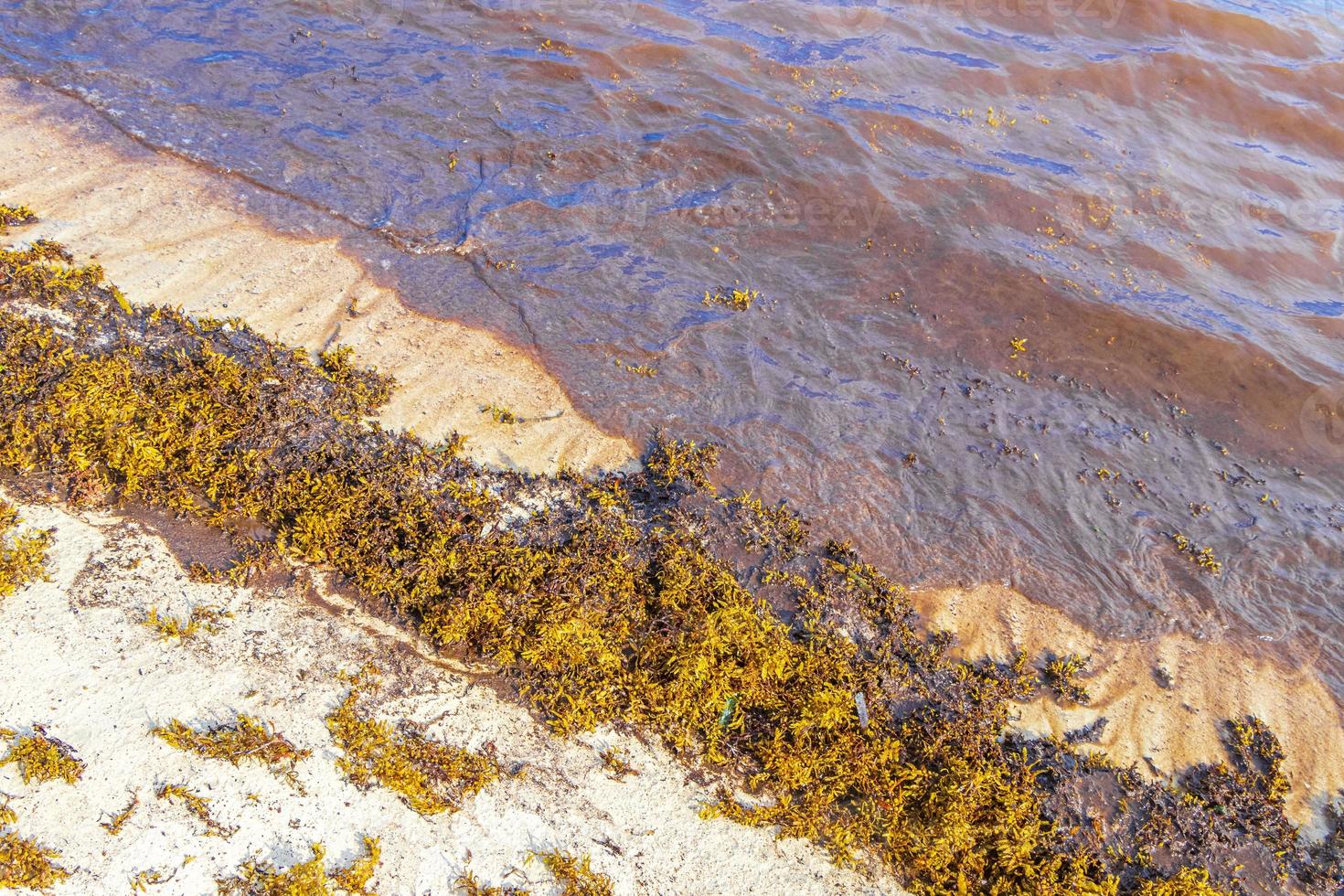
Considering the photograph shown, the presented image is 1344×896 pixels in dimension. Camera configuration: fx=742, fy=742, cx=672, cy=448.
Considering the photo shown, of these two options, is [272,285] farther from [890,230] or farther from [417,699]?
[890,230]

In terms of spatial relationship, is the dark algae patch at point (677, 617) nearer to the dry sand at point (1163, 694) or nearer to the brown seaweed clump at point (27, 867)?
the dry sand at point (1163, 694)

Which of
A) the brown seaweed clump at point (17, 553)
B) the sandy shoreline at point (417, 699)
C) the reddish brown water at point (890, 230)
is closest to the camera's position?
the sandy shoreline at point (417, 699)

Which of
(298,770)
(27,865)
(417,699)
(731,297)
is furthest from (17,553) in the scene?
(731,297)

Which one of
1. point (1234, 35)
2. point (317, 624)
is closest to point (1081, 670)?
point (317, 624)

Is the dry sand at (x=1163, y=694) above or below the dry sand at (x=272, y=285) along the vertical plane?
below

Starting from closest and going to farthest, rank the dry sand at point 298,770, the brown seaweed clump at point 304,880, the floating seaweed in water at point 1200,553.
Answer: the brown seaweed clump at point 304,880
the dry sand at point 298,770
the floating seaweed in water at point 1200,553

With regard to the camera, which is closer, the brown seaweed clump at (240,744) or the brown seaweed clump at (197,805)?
the brown seaweed clump at (197,805)

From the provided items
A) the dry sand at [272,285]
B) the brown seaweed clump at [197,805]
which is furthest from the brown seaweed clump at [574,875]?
the dry sand at [272,285]

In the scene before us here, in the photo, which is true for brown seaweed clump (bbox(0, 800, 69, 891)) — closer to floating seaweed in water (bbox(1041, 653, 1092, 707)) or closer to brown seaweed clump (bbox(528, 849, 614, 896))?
brown seaweed clump (bbox(528, 849, 614, 896))

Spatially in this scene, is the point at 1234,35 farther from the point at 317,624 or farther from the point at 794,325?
the point at 317,624

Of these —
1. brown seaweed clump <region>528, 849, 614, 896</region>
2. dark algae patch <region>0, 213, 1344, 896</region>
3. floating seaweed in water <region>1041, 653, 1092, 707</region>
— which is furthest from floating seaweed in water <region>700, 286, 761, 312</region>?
brown seaweed clump <region>528, 849, 614, 896</region>
